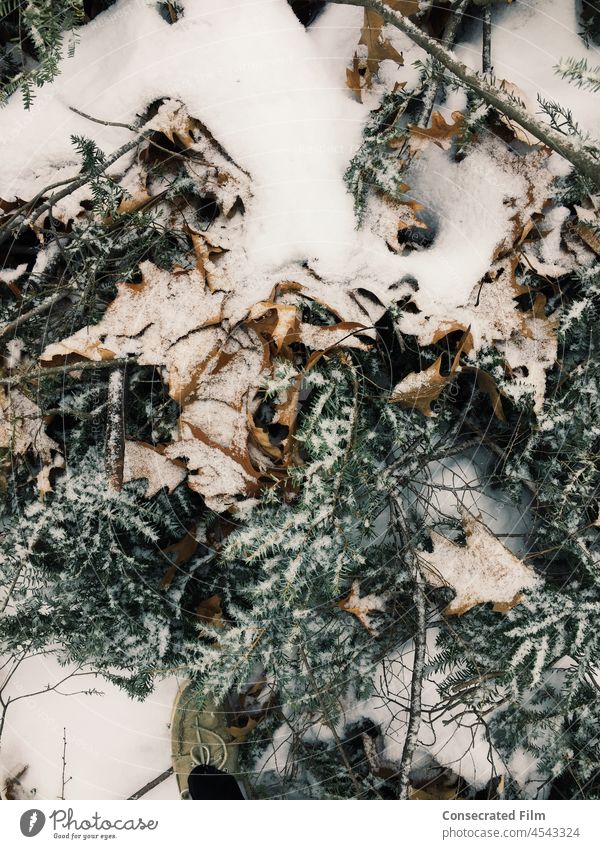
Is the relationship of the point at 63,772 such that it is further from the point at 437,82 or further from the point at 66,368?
the point at 437,82

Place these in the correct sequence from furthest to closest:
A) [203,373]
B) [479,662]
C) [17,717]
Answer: [17,717]
[479,662]
[203,373]

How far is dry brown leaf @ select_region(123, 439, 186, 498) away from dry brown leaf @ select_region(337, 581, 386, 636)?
0.45 meters

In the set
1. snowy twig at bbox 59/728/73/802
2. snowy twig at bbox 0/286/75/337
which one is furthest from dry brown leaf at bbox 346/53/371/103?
snowy twig at bbox 59/728/73/802

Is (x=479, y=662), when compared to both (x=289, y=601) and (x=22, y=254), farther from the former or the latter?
(x=22, y=254)

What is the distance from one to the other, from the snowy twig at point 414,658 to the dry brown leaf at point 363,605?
9cm

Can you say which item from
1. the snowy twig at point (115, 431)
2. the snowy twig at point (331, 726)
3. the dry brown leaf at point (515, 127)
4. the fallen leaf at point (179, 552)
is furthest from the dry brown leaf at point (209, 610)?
the dry brown leaf at point (515, 127)

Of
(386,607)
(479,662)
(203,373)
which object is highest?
(203,373)

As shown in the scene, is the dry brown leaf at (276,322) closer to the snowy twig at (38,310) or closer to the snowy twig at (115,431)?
the snowy twig at (115,431)

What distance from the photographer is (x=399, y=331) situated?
4.12 ft

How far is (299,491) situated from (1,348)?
715mm

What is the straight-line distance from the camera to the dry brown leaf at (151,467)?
1241 millimetres

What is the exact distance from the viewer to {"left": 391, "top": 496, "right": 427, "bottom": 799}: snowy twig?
125cm
